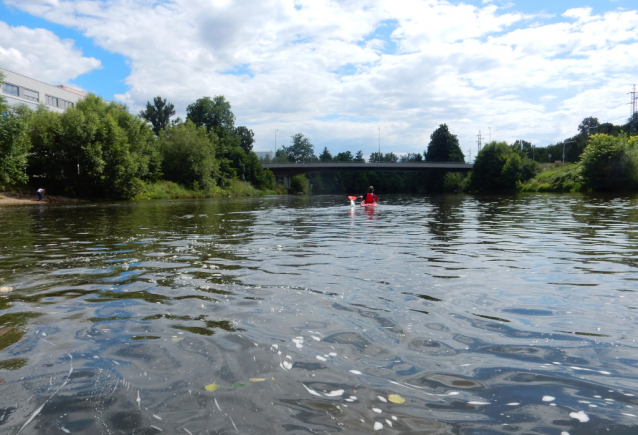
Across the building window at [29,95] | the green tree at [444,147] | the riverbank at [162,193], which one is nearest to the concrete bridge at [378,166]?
the riverbank at [162,193]

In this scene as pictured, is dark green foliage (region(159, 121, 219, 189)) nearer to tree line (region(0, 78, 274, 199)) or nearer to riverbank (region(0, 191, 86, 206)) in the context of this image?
tree line (region(0, 78, 274, 199))

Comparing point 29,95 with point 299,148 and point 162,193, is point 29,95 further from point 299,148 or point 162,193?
point 299,148

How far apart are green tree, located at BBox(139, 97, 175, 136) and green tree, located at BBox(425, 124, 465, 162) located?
7046 cm

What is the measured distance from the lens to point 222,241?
11.4m

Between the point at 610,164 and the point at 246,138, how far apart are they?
3215 inches

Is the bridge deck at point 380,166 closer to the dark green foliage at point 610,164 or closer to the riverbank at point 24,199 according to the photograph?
the dark green foliage at point 610,164

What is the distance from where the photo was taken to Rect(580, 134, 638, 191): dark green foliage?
50.5m

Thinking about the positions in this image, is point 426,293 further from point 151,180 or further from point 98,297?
point 151,180

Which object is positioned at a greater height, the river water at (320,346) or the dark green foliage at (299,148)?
the dark green foliage at (299,148)

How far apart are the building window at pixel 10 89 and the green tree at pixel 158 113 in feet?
125

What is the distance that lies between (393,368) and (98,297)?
13.2 ft

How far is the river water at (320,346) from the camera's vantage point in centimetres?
272

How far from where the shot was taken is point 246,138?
11225cm

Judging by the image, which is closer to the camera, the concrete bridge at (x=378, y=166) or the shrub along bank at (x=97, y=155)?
the shrub along bank at (x=97, y=155)
